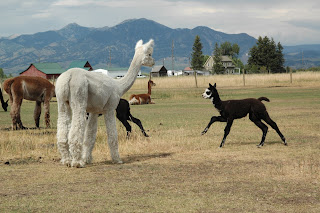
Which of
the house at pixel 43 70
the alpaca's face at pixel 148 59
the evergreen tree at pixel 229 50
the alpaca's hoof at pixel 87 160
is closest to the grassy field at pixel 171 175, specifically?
the alpaca's hoof at pixel 87 160

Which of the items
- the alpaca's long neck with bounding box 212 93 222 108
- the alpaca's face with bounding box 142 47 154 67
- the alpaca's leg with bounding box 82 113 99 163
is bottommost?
the alpaca's leg with bounding box 82 113 99 163

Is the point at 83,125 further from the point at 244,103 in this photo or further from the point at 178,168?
the point at 244,103

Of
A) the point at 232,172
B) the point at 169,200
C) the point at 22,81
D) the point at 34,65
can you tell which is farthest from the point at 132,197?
the point at 34,65

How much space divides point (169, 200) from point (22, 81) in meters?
11.1

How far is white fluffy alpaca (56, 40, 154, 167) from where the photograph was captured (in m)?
9.56

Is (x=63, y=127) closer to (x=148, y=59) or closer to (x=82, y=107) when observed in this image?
(x=82, y=107)

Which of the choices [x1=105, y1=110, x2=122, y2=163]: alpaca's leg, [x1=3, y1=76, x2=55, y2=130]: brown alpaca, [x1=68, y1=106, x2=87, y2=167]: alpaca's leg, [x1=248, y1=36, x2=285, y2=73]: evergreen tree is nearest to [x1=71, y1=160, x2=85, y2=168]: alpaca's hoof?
[x1=68, y1=106, x2=87, y2=167]: alpaca's leg

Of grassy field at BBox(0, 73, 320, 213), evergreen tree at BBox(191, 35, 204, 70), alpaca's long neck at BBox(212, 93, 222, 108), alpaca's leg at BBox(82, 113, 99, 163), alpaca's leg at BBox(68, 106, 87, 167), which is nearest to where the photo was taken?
grassy field at BBox(0, 73, 320, 213)

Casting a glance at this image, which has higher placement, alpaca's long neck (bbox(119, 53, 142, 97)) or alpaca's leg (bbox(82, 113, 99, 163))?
alpaca's long neck (bbox(119, 53, 142, 97))

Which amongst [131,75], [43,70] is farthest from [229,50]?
[131,75]

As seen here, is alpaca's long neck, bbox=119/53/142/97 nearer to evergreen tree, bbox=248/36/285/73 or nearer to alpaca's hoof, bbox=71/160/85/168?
alpaca's hoof, bbox=71/160/85/168

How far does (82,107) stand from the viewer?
9633mm

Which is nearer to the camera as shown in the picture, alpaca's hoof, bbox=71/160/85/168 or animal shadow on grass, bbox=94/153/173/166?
alpaca's hoof, bbox=71/160/85/168

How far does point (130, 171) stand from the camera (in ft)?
31.0
